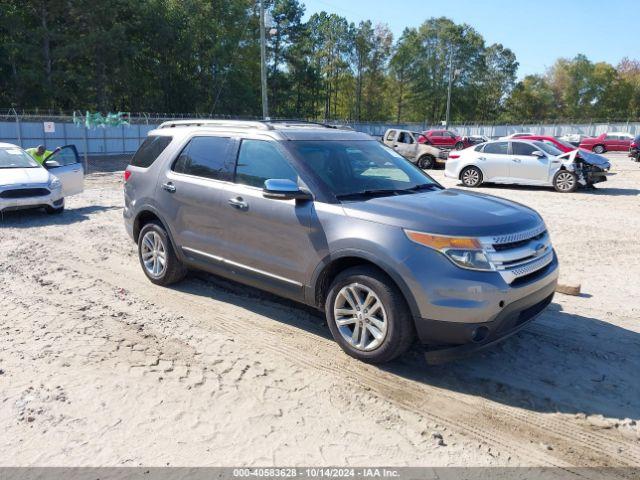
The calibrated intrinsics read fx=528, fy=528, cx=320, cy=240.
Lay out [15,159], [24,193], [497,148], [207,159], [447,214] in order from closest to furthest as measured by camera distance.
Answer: [447,214] → [207,159] → [24,193] → [15,159] → [497,148]

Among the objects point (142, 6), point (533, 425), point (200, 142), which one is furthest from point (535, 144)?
point (142, 6)

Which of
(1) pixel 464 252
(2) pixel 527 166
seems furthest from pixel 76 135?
(1) pixel 464 252

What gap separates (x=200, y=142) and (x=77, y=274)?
249 cm

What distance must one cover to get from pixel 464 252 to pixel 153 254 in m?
3.76

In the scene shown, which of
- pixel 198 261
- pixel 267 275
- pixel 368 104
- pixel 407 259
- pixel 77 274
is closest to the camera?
pixel 407 259

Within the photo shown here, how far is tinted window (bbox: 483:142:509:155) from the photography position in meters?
15.9

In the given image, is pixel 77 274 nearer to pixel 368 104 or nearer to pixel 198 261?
pixel 198 261

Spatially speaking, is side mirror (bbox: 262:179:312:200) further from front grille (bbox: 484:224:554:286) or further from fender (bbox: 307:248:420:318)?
front grille (bbox: 484:224:554:286)

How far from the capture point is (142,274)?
6.54m

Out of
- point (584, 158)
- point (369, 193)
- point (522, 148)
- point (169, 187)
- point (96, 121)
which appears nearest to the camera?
point (369, 193)

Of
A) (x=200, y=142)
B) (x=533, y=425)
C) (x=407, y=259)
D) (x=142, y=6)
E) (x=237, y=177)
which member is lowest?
(x=533, y=425)

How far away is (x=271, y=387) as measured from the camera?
3.78 metres

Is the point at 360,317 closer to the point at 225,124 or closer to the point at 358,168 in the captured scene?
the point at 358,168

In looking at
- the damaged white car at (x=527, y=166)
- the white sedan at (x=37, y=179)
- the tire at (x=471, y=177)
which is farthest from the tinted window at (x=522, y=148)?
the white sedan at (x=37, y=179)
